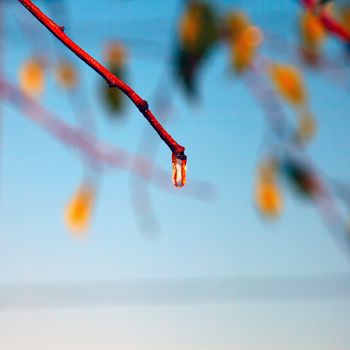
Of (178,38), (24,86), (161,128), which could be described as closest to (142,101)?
(161,128)

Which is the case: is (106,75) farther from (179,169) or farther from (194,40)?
(194,40)

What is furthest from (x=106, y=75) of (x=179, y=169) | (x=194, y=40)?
(x=194, y=40)

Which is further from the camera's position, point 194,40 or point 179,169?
point 194,40

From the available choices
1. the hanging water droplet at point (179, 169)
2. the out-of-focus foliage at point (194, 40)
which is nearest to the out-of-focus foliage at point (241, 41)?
the out-of-focus foliage at point (194, 40)

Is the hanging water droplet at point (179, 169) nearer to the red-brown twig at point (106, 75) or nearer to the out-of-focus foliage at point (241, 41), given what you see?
the red-brown twig at point (106, 75)

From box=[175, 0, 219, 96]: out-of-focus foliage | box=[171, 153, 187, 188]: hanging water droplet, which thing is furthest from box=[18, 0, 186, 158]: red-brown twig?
box=[175, 0, 219, 96]: out-of-focus foliage

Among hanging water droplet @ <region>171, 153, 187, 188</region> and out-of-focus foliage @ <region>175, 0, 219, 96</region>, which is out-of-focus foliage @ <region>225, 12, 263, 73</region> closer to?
out-of-focus foliage @ <region>175, 0, 219, 96</region>

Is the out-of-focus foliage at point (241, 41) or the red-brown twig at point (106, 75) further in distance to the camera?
the out-of-focus foliage at point (241, 41)
